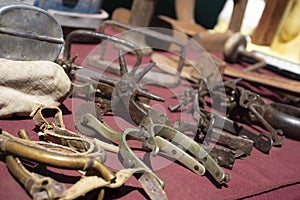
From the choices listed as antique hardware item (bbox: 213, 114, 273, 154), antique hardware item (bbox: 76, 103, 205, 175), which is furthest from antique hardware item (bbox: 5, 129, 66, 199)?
antique hardware item (bbox: 213, 114, 273, 154)

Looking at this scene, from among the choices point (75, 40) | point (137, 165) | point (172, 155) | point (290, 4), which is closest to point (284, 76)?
point (290, 4)

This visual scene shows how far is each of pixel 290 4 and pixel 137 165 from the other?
1.77 metres

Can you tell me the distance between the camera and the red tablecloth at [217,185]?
720 millimetres

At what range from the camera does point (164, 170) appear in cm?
85

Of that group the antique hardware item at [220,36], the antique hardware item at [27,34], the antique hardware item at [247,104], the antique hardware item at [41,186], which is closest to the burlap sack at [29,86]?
the antique hardware item at [27,34]

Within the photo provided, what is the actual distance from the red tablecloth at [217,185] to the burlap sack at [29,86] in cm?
4

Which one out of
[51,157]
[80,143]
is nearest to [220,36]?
[80,143]

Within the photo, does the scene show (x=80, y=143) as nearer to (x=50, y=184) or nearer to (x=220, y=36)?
(x=50, y=184)

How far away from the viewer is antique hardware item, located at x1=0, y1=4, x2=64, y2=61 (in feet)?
2.91

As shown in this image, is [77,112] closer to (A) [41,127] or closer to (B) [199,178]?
(A) [41,127]

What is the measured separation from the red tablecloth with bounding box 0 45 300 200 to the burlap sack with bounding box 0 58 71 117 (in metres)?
0.04

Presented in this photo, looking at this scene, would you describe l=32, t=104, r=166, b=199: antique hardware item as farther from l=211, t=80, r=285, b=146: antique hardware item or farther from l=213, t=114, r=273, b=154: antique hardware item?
l=211, t=80, r=285, b=146: antique hardware item

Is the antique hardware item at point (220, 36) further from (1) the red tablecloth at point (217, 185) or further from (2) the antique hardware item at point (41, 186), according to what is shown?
(2) the antique hardware item at point (41, 186)

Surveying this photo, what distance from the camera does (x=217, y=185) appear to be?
0.85 metres
